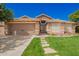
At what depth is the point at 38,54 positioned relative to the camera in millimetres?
7414

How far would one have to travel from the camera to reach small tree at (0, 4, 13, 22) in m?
7.72

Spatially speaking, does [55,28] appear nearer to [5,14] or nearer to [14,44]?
[14,44]

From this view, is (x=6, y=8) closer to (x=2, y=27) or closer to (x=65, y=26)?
(x=2, y=27)

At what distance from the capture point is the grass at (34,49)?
741 centimetres

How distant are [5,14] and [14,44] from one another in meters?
0.71

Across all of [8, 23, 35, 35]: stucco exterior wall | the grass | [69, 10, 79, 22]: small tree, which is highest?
[69, 10, 79, 22]: small tree

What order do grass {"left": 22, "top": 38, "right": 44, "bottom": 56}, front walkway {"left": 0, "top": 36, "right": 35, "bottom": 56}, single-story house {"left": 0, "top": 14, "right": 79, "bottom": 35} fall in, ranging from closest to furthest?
grass {"left": 22, "top": 38, "right": 44, "bottom": 56} < front walkway {"left": 0, "top": 36, "right": 35, "bottom": 56} < single-story house {"left": 0, "top": 14, "right": 79, "bottom": 35}

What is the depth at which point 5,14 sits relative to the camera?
786 centimetres

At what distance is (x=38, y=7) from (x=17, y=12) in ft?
1.64

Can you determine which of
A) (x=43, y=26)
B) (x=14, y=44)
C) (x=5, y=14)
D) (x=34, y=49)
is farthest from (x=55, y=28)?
(x=5, y=14)

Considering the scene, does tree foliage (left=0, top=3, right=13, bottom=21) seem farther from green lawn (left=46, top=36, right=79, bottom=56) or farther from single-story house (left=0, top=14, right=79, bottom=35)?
green lawn (left=46, top=36, right=79, bottom=56)

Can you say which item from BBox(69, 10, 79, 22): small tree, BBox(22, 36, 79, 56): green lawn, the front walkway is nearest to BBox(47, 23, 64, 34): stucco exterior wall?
BBox(22, 36, 79, 56): green lawn

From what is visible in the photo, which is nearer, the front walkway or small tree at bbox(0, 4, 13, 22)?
the front walkway

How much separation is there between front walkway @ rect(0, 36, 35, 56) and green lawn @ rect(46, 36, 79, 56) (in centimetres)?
50
